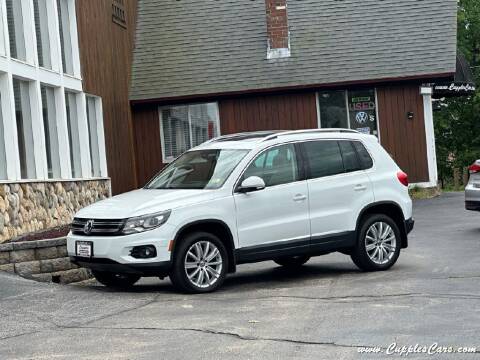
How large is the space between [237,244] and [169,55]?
55.4 feet

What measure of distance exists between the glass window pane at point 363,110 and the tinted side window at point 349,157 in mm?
13750

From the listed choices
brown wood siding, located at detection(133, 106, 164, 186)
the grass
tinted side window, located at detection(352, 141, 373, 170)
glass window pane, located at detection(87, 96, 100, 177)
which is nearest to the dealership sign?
the grass

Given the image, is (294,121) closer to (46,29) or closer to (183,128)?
(183,128)

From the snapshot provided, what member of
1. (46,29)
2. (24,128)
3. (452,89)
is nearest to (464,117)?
(452,89)

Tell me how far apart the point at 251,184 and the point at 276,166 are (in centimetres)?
74

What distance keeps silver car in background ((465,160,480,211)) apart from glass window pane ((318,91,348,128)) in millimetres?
10047

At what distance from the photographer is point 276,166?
11867 mm

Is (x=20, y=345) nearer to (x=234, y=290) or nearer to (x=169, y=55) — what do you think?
(x=234, y=290)

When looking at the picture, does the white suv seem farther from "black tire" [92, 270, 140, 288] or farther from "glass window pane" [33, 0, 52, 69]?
"glass window pane" [33, 0, 52, 69]

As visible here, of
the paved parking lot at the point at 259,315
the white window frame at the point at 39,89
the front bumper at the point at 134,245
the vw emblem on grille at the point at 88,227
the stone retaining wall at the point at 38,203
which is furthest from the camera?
Answer: the white window frame at the point at 39,89

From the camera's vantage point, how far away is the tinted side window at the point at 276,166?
1166cm

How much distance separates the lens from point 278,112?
87.0ft

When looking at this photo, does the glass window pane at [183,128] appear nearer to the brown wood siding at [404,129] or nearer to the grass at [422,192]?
the brown wood siding at [404,129]

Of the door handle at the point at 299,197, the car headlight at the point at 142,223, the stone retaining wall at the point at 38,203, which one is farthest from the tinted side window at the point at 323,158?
the stone retaining wall at the point at 38,203
